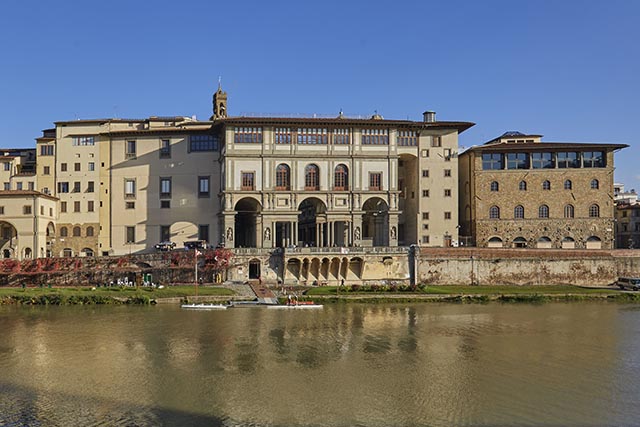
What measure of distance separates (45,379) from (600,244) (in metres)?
70.8

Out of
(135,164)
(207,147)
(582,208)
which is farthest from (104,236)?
(582,208)

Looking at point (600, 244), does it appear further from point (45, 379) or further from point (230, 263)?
point (45, 379)

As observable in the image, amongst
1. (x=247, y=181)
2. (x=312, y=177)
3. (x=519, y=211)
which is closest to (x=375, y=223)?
(x=312, y=177)

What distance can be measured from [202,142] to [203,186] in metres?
5.74

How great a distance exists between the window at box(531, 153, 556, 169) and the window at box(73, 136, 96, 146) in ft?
190

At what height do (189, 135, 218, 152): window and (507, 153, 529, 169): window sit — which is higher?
(189, 135, 218, 152): window

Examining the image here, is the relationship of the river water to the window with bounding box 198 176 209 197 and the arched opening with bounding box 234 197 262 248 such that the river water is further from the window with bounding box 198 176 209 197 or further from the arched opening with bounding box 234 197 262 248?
the window with bounding box 198 176 209 197

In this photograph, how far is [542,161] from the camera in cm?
8138

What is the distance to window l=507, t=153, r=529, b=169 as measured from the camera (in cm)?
8150

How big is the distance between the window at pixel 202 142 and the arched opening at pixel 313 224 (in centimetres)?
1384

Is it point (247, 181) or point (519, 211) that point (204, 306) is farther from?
point (519, 211)

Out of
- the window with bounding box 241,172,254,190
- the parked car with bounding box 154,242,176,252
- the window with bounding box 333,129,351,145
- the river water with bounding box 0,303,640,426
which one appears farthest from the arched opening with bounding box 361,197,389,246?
the river water with bounding box 0,303,640,426

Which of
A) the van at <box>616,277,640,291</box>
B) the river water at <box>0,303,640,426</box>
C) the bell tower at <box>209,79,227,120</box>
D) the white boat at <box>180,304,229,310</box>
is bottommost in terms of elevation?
the river water at <box>0,303,640,426</box>

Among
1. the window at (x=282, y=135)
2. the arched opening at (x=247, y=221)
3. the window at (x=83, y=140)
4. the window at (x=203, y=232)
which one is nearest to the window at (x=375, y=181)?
the window at (x=282, y=135)
